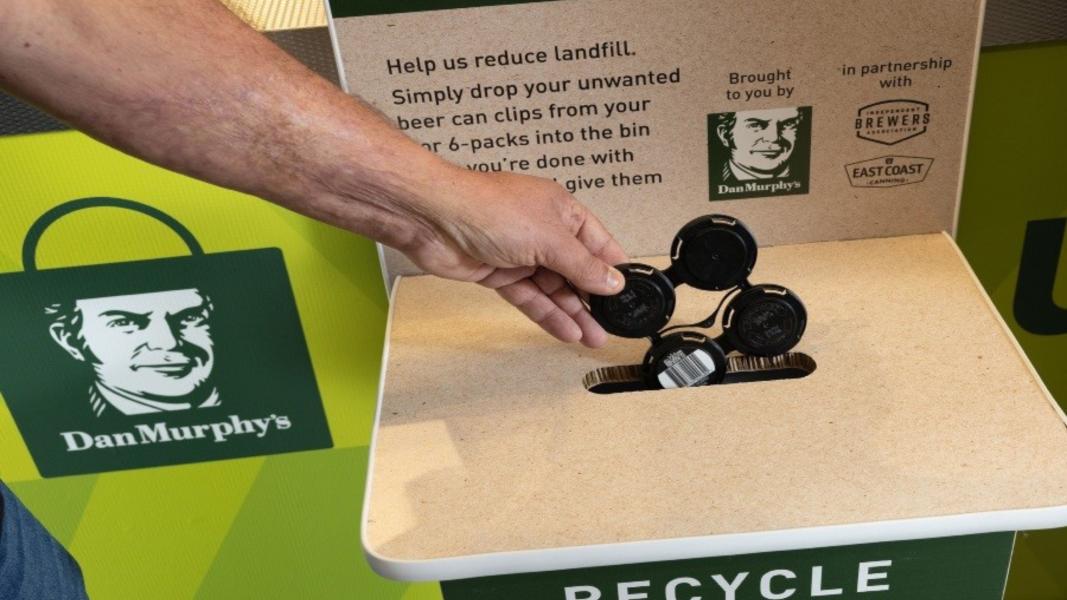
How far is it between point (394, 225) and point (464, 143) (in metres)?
0.28

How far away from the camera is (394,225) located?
0.93 metres

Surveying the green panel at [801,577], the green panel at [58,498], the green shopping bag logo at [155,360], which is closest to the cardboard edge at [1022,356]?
the green panel at [801,577]

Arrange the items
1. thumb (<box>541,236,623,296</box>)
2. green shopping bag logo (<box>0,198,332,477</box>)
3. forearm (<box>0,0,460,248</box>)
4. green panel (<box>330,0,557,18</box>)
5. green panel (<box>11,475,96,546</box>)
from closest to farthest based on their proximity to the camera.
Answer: forearm (<box>0,0,460,248</box>) < thumb (<box>541,236,623,296</box>) < green panel (<box>330,0,557,18</box>) < green shopping bag logo (<box>0,198,332,477</box>) < green panel (<box>11,475,96,546</box>)

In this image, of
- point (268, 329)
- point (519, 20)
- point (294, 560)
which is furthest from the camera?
point (294, 560)

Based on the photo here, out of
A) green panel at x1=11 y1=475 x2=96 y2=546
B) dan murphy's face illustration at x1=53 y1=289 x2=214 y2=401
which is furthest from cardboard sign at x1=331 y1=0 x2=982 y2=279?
green panel at x1=11 y1=475 x2=96 y2=546

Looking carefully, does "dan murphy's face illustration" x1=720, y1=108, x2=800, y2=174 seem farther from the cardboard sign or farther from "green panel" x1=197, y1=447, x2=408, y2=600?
"green panel" x1=197, y1=447, x2=408, y2=600

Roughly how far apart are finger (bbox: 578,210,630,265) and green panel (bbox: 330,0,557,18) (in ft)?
0.87

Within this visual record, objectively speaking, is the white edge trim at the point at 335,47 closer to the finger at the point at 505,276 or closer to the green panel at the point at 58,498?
the finger at the point at 505,276

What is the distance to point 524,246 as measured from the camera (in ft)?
3.18

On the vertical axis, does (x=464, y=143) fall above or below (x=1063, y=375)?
above

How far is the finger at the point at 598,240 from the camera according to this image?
1.03 meters

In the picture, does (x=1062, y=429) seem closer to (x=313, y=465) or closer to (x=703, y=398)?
(x=703, y=398)

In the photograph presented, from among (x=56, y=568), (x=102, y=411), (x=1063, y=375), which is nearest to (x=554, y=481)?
(x=56, y=568)

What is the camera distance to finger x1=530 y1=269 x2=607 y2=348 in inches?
42.0
